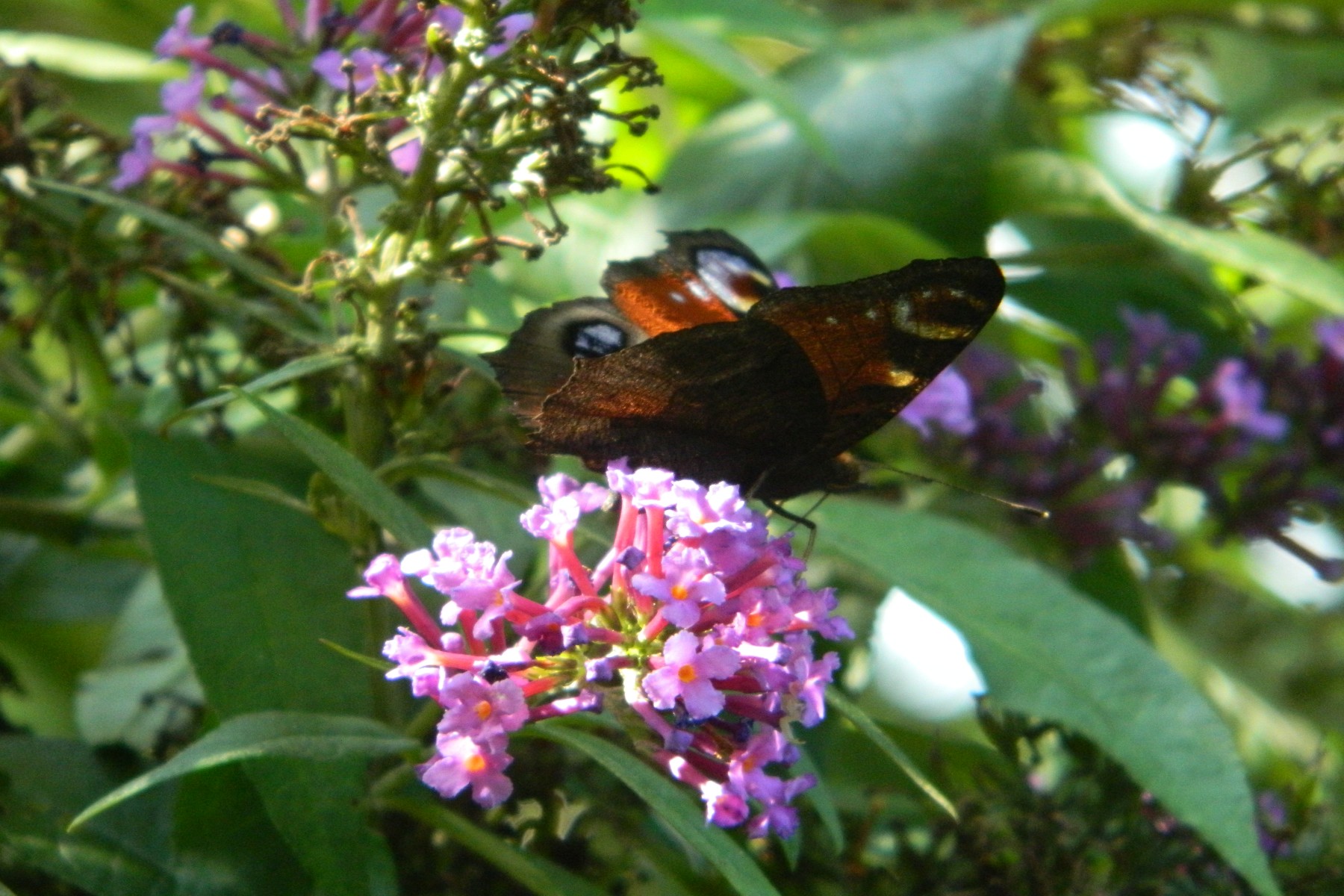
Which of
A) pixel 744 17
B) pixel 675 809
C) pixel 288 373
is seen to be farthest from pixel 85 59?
pixel 675 809

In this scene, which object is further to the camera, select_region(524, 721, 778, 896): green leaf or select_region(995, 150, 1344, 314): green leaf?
select_region(995, 150, 1344, 314): green leaf

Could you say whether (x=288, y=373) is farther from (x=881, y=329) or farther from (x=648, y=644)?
(x=881, y=329)

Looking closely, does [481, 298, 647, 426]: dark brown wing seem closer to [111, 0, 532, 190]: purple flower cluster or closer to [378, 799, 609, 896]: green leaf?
[111, 0, 532, 190]: purple flower cluster

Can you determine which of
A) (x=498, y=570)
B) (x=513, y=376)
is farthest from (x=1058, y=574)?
(x=498, y=570)

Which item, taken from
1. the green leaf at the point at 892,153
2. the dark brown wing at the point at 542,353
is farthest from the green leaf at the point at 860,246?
the dark brown wing at the point at 542,353

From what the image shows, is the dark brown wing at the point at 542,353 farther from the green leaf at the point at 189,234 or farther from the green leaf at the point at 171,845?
the green leaf at the point at 171,845

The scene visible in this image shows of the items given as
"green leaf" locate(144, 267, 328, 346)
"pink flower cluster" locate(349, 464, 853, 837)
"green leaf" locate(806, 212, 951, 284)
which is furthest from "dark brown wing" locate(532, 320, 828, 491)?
"green leaf" locate(806, 212, 951, 284)

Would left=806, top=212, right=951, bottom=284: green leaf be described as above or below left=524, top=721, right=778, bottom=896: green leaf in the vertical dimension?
below
